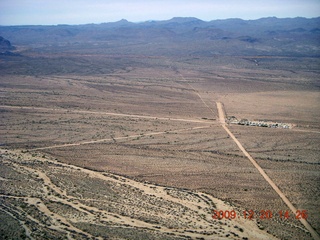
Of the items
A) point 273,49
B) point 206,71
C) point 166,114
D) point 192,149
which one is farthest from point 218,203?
point 273,49

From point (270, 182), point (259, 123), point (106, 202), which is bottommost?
point (106, 202)

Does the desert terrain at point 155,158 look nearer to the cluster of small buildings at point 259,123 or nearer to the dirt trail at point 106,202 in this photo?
the dirt trail at point 106,202

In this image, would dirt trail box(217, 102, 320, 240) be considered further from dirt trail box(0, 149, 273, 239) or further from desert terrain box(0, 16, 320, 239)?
dirt trail box(0, 149, 273, 239)

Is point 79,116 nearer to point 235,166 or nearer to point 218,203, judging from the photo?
point 235,166

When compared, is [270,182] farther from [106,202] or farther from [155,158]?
[106,202]
